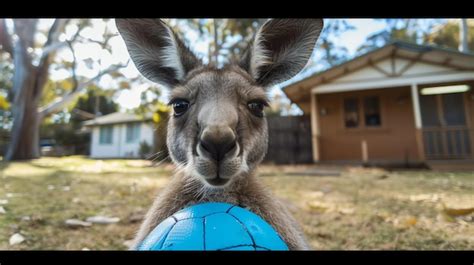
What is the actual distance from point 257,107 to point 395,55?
10683mm

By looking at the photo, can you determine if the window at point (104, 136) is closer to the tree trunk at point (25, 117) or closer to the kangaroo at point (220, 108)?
the tree trunk at point (25, 117)

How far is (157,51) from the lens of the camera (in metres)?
2.01

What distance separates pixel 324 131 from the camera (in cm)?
1198

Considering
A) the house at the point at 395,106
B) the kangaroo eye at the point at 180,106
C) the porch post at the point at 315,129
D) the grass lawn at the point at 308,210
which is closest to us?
the kangaroo eye at the point at 180,106

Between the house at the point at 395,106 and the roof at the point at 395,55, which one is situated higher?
the roof at the point at 395,55

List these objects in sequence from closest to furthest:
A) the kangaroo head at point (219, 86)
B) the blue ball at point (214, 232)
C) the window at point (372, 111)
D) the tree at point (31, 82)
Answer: the blue ball at point (214, 232)
the kangaroo head at point (219, 86)
the tree at point (31, 82)
the window at point (372, 111)

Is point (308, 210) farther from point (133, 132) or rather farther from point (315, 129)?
point (315, 129)

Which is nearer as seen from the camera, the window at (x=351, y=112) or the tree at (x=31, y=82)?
the tree at (x=31, y=82)

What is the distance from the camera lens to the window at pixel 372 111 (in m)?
11.4

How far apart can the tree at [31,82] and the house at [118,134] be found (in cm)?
146

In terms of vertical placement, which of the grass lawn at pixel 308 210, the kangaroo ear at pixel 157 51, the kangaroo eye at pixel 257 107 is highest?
the kangaroo ear at pixel 157 51

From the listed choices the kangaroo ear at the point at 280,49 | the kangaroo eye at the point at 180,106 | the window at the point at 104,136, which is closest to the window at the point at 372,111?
the window at the point at 104,136

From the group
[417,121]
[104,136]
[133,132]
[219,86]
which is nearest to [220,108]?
[219,86]
